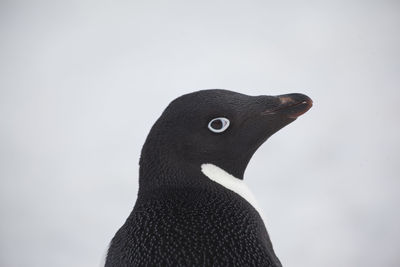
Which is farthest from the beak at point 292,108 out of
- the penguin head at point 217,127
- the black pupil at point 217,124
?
the black pupil at point 217,124

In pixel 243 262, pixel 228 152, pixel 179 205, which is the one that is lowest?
pixel 243 262

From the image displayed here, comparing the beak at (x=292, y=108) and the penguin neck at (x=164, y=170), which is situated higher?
the beak at (x=292, y=108)

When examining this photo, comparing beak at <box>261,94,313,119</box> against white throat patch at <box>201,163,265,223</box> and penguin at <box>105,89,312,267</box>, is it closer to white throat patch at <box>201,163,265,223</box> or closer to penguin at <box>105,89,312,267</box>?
penguin at <box>105,89,312,267</box>

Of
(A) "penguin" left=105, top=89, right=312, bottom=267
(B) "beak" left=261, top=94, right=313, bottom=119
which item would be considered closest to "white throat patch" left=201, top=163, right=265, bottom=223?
(A) "penguin" left=105, top=89, right=312, bottom=267

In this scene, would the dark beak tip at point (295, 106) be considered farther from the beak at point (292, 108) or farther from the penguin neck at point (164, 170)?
the penguin neck at point (164, 170)

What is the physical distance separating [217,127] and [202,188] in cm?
15

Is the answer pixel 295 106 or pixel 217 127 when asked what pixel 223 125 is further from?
pixel 295 106

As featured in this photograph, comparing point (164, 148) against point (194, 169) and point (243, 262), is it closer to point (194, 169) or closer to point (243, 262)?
point (194, 169)

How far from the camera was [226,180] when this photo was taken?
95 centimetres

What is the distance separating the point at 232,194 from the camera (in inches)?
34.7

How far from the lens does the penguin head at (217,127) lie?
0.94m

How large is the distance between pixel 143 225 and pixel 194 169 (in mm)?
200

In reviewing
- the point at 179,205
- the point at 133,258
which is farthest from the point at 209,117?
the point at 133,258

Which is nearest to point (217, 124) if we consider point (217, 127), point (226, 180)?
point (217, 127)
